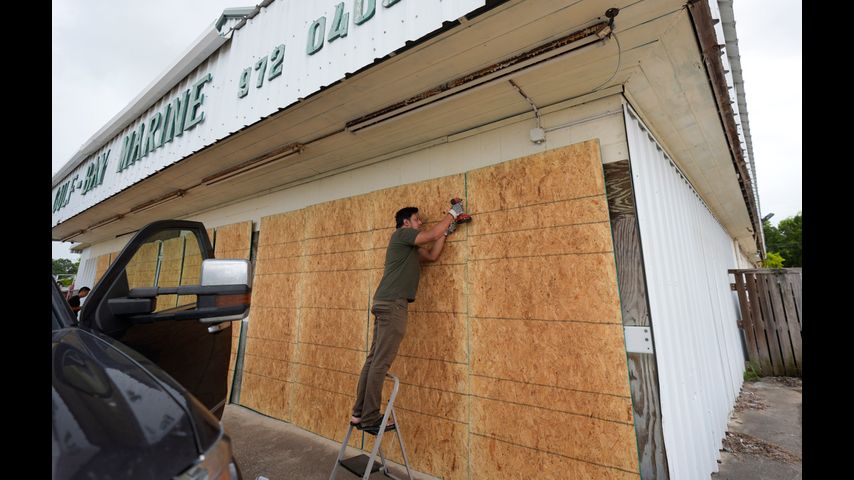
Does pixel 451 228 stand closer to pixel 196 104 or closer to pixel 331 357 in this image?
pixel 331 357

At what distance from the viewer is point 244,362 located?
5.41 m

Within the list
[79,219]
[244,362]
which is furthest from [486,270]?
[79,219]

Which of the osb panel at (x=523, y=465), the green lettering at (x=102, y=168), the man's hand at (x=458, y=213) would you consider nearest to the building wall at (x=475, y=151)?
the man's hand at (x=458, y=213)

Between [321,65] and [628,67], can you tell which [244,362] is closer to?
[321,65]

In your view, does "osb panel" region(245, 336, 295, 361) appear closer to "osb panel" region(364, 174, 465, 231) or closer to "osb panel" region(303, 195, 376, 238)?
"osb panel" region(303, 195, 376, 238)

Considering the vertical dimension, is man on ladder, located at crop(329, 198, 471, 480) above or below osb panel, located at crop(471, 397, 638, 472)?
above

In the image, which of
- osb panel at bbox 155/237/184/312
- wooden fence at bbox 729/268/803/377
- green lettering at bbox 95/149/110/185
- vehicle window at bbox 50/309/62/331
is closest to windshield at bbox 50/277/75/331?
vehicle window at bbox 50/309/62/331

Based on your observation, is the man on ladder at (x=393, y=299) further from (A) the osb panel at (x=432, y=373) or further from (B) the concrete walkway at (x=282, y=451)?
(B) the concrete walkway at (x=282, y=451)

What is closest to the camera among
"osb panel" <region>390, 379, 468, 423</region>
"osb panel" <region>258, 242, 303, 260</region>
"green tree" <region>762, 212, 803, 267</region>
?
"osb panel" <region>390, 379, 468, 423</region>

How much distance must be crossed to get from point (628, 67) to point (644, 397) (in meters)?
2.41

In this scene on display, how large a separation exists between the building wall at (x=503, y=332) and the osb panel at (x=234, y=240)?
240 centimetres

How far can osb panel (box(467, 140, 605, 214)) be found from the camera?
2.77 m

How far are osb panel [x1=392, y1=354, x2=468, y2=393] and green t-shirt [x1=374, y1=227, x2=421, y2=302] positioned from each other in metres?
0.70

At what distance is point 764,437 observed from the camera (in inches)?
167
